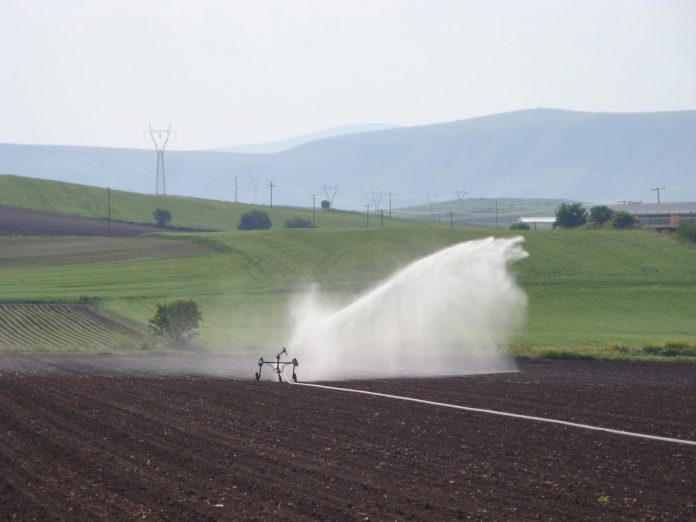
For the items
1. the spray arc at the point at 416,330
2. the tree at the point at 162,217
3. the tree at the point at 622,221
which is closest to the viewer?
the spray arc at the point at 416,330

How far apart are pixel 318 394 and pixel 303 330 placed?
61.0ft

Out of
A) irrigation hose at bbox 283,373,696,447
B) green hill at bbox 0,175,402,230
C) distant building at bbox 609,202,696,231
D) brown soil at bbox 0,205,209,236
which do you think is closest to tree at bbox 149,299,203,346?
irrigation hose at bbox 283,373,696,447

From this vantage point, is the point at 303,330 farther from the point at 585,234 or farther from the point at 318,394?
the point at 585,234

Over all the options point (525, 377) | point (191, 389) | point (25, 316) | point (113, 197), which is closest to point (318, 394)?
point (191, 389)

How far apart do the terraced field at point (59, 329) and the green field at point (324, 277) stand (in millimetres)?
1881

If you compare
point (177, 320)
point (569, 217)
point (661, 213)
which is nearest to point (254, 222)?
point (569, 217)

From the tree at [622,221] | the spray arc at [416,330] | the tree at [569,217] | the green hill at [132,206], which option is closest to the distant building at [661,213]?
the tree at [569,217]

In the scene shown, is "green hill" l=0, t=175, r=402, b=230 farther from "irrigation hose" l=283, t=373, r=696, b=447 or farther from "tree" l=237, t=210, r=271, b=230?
"irrigation hose" l=283, t=373, r=696, b=447

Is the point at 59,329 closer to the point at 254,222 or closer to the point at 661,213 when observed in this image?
the point at 254,222

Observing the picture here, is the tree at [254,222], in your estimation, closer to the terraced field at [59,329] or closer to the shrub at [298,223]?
the shrub at [298,223]

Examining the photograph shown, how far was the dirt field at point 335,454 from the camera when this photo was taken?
16312 millimetres

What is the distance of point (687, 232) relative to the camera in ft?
355

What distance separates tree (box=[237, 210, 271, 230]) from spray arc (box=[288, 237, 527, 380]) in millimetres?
83424

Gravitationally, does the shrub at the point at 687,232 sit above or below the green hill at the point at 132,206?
below
